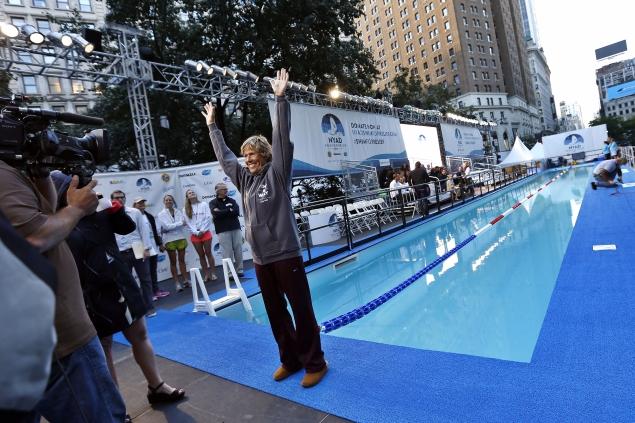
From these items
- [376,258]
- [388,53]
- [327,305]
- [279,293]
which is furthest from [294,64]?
[388,53]

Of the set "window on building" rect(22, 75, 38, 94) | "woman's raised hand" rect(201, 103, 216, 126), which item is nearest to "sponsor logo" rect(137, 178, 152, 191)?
"woman's raised hand" rect(201, 103, 216, 126)

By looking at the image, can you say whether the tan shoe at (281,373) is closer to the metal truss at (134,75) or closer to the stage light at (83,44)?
the metal truss at (134,75)

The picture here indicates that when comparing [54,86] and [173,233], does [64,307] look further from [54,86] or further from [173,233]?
[54,86]

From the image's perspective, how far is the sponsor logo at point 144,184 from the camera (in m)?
8.21

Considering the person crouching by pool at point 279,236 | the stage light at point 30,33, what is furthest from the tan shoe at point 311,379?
the stage light at point 30,33

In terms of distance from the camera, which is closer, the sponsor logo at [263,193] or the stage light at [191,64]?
the sponsor logo at [263,193]

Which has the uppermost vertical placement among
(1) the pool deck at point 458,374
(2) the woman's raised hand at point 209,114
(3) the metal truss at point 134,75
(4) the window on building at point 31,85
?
(4) the window on building at point 31,85

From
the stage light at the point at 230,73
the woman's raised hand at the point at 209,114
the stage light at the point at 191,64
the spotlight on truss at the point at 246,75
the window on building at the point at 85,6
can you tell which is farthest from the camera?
the window on building at the point at 85,6

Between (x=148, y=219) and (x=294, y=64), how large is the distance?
11160 mm

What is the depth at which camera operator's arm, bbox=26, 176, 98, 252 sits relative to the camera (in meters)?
1.27

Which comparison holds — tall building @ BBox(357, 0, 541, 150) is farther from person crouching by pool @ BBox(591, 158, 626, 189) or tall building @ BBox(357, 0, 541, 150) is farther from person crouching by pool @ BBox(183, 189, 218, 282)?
person crouching by pool @ BBox(183, 189, 218, 282)

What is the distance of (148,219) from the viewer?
649cm

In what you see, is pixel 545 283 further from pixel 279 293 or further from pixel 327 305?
pixel 279 293

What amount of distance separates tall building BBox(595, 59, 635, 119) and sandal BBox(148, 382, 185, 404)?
118 m
